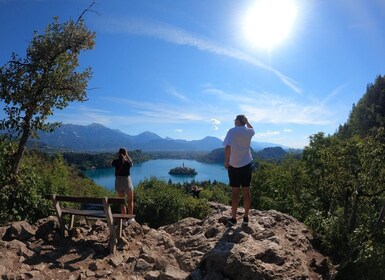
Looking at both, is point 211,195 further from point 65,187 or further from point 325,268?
point 325,268

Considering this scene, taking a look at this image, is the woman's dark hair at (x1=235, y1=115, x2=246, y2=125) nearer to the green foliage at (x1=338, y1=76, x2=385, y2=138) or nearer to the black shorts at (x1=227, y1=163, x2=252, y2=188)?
the black shorts at (x1=227, y1=163, x2=252, y2=188)

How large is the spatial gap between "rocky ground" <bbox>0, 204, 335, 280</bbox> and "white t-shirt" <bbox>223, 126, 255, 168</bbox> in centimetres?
156

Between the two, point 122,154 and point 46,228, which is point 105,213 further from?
point 122,154

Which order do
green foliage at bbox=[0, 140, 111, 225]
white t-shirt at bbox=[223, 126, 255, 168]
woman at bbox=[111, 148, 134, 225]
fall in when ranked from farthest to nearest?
woman at bbox=[111, 148, 134, 225] → green foliage at bbox=[0, 140, 111, 225] → white t-shirt at bbox=[223, 126, 255, 168]

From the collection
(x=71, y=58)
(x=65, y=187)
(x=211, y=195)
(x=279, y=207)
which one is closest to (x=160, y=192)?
(x=65, y=187)

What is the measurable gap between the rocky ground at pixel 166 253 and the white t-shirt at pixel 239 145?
1.56 meters

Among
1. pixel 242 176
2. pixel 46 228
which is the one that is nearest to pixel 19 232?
pixel 46 228

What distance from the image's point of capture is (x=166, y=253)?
23.1 feet

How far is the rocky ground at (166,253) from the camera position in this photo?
5703 mm

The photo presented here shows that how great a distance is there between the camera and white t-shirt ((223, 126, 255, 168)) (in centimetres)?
708

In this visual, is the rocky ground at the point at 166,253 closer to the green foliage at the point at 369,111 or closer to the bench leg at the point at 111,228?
the bench leg at the point at 111,228

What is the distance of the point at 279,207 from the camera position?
19141mm

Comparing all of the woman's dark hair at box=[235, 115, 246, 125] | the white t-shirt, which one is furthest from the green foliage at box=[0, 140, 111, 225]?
the woman's dark hair at box=[235, 115, 246, 125]

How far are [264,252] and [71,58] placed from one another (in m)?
6.91
